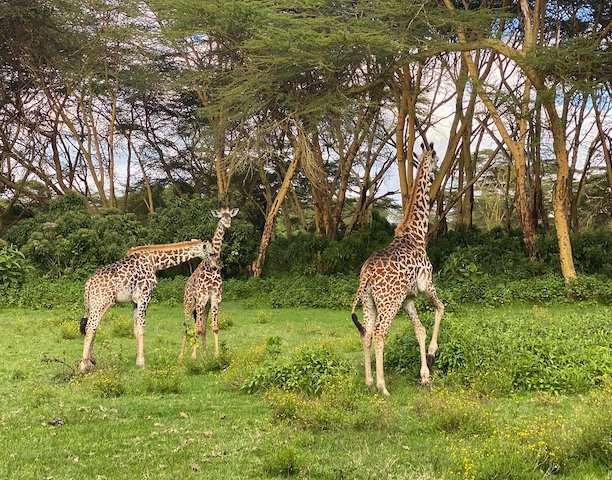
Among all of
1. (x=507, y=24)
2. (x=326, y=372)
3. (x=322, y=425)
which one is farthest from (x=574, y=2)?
(x=322, y=425)

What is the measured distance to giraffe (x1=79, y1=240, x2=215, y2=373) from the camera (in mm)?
9680

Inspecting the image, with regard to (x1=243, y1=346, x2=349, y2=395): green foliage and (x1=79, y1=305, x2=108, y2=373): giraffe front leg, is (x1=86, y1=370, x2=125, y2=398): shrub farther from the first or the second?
(x1=243, y1=346, x2=349, y2=395): green foliage

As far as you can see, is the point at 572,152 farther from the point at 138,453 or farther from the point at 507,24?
the point at 138,453

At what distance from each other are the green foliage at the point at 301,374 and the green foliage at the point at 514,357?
1.22m

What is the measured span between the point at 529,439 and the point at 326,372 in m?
3.13

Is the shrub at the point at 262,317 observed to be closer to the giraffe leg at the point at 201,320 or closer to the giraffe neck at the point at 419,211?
the giraffe leg at the point at 201,320

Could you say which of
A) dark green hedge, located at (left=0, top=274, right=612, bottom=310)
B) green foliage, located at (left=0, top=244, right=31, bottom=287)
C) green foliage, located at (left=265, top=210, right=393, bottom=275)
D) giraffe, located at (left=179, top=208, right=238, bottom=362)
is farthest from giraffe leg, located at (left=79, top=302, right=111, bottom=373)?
green foliage, located at (left=265, top=210, right=393, bottom=275)

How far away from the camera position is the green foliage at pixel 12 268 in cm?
1814

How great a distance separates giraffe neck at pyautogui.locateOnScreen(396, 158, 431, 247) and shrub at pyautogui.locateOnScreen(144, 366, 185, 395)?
11.0ft

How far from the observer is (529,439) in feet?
17.6

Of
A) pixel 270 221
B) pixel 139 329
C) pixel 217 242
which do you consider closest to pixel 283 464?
pixel 139 329

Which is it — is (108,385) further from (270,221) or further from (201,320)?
(270,221)

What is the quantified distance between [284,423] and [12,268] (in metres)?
14.0

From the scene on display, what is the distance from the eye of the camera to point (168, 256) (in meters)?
11.1
